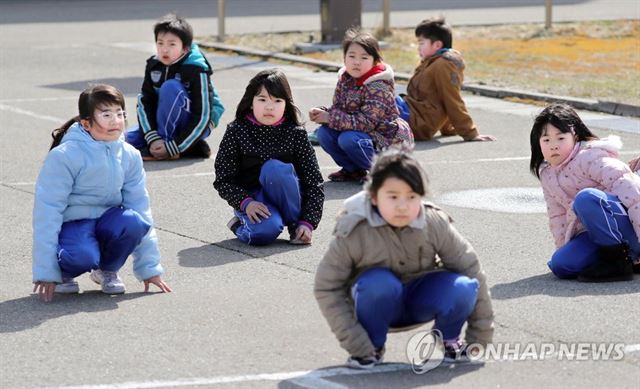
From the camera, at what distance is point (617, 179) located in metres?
7.14

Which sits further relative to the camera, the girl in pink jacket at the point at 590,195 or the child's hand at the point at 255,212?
the child's hand at the point at 255,212

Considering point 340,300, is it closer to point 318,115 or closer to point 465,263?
point 465,263

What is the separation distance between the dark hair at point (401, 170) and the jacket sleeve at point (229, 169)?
9.30ft

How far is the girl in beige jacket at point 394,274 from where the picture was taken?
17.8 feet

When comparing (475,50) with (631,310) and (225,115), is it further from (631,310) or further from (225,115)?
(631,310)

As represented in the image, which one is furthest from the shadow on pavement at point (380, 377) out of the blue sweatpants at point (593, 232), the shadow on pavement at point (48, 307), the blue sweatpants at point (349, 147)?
the blue sweatpants at point (349, 147)

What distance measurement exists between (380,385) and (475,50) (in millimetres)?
14314

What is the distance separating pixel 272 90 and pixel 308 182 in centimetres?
67

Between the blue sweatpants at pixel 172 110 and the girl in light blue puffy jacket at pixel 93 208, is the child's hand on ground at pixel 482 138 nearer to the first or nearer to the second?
the blue sweatpants at pixel 172 110

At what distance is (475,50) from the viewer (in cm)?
1936

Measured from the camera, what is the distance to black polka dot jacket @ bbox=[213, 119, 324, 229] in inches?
321

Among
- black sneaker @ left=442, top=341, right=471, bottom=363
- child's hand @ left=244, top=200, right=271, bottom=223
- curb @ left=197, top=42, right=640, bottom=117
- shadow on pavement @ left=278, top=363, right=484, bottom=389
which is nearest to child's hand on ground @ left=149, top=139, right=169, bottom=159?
child's hand @ left=244, top=200, right=271, bottom=223

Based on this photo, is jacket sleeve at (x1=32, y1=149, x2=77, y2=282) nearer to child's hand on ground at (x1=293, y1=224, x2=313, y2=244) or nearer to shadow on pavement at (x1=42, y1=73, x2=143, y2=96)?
child's hand on ground at (x1=293, y1=224, x2=313, y2=244)

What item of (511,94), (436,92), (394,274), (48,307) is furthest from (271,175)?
(511,94)
